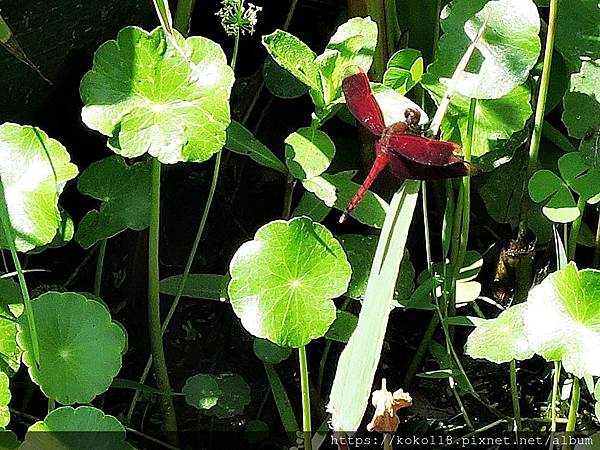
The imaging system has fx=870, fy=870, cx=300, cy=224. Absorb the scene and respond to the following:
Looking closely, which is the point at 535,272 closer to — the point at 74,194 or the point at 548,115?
the point at 548,115

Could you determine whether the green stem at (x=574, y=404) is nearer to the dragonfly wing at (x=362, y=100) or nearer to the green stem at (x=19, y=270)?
the dragonfly wing at (x=362, y=100)

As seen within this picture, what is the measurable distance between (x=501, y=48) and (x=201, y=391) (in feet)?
1.74

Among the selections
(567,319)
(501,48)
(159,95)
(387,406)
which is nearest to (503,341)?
(567,319)

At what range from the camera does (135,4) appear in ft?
3.84

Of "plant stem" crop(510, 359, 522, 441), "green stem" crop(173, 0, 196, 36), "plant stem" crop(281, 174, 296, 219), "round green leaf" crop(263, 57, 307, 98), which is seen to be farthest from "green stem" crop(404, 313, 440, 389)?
"green stem" crop(173, 0, 196, 36)

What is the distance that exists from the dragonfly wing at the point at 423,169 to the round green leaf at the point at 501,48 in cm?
8

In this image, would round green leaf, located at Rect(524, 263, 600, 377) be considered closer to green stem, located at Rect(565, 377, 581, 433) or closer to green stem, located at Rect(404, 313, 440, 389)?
green stem, located at Rect(565, 377, 581, 433)

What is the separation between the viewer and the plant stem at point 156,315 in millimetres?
974

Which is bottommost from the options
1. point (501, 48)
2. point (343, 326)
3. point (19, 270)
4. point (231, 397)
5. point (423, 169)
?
point (231, 397)

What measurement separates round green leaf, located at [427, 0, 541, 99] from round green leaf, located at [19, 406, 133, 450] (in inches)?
19.5

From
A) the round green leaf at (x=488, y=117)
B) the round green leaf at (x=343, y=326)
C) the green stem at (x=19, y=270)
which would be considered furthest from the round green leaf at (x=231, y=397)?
the round green leaf at (x=488, y=117)

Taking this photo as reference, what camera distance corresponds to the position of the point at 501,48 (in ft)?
2.97

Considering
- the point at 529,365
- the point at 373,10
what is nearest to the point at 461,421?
the point at 529,365

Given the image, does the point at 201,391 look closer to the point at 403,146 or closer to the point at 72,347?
the point at 72,347
